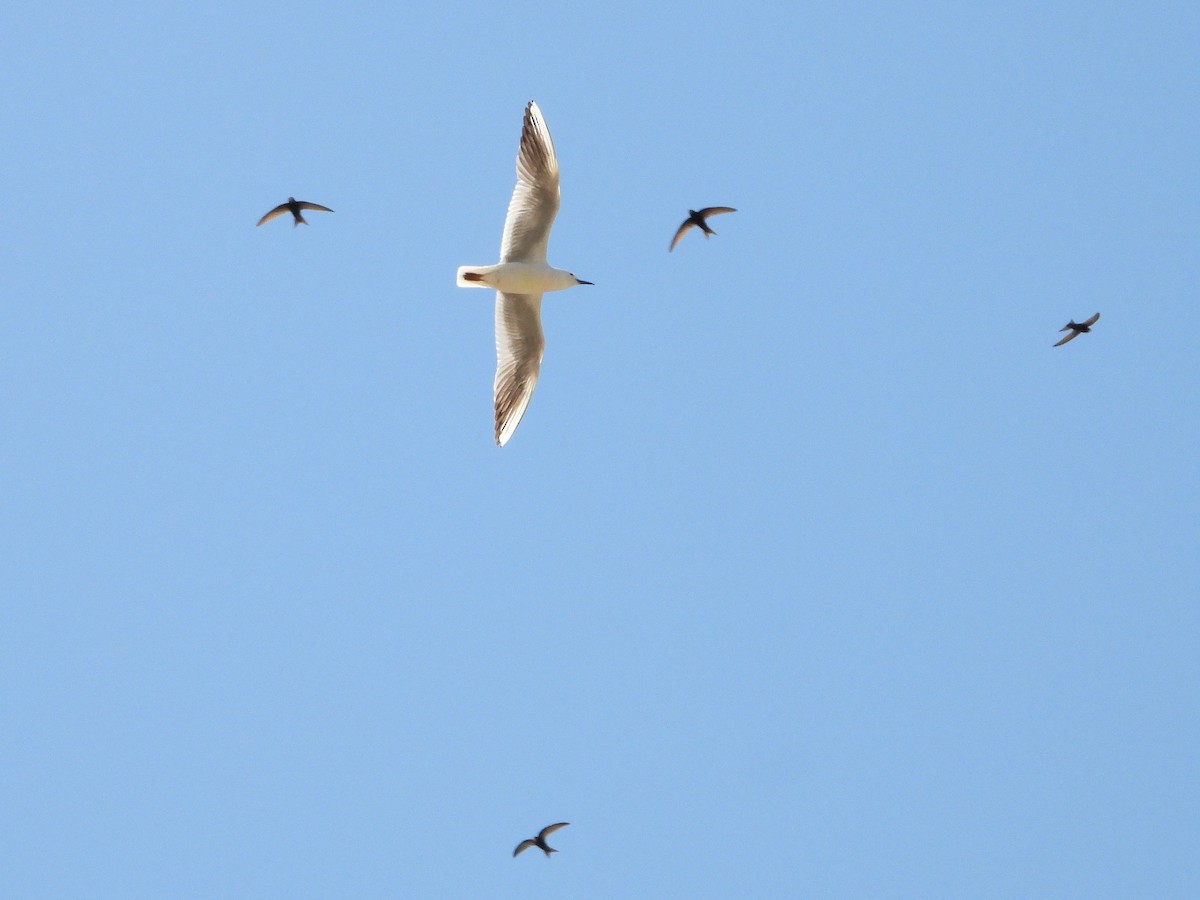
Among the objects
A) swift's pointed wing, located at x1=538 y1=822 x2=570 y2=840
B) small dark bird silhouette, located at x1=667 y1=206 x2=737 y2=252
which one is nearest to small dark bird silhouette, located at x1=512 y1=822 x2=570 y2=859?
swift's pointed wing, located at x1=538 y1=822 x2=570 y2=840

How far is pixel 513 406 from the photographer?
98.5ft

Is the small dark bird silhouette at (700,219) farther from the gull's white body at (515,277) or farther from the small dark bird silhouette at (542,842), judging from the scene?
the small dark bird silhouette at (542,842)

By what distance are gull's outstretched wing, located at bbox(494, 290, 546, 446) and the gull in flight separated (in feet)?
0.04

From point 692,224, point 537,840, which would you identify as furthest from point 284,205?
point 537,840

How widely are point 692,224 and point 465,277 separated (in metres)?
2.62

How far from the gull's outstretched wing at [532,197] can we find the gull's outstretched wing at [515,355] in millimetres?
545

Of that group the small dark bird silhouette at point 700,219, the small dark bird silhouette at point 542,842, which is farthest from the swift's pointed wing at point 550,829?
the small dark bird silhouette at point 700,219

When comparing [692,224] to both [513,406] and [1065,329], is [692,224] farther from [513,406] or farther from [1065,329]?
[1065,329]

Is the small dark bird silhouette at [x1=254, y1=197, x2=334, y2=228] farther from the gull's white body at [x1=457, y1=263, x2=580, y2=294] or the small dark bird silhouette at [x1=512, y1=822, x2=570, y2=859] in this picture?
the small dark bird silhouette at [x1=512, y1=822, x2=570, y2=859]

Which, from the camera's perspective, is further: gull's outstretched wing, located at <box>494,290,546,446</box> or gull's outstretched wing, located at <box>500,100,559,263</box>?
gull's outstretched wing, located at <box>494,290,546,446</box>

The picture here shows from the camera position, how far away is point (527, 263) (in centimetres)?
2912

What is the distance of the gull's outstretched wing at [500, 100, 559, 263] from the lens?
28859 mm

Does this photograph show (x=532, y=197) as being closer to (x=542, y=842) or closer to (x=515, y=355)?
(x=515, y=355)

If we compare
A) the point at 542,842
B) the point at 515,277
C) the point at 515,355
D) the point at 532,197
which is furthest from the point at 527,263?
the point at 542,842
